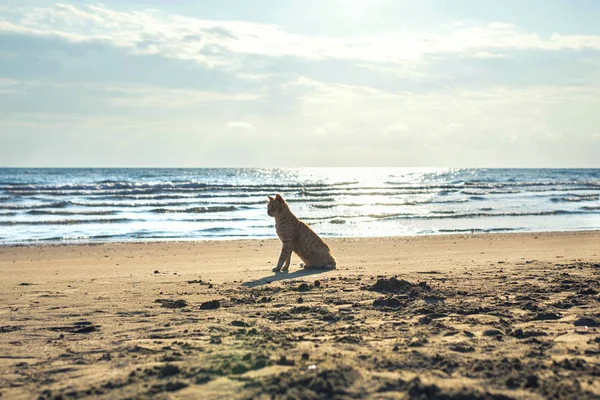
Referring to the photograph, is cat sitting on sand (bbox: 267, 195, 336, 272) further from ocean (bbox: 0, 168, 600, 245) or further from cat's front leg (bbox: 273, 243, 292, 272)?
ocean (bbox: 0, 168, 600, 245)

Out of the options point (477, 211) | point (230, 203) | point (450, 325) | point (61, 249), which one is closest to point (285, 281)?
point (450, 325)

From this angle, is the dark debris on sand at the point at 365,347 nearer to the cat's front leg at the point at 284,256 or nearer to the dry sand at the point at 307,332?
the dry sand at the point at 307,332

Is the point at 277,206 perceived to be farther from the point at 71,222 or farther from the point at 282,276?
the point at 71,222

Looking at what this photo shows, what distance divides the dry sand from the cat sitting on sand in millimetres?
333

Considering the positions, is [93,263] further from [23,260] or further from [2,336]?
[2,336]

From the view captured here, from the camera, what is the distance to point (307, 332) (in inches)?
185

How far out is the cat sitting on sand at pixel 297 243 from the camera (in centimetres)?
960

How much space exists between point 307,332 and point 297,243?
5148 mm

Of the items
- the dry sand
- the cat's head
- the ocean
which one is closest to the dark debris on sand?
the dry sand

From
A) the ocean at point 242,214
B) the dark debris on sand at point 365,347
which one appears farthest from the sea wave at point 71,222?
the dark debris on sand at point 365,347

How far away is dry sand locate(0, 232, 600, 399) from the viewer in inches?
135

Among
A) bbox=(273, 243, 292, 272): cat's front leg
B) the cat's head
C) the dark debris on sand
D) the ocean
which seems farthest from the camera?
the ocean

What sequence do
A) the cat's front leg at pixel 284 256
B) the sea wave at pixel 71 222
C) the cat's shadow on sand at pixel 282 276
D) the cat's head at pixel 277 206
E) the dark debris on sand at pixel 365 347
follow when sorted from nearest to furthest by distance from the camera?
the dark debris on sand at pixel 365 347
the cat's shadow on sand at pixel 282 276
the cat's front leg at pixel 284 256
the cat's head at pixel 277 206
the sea wave at pixel 71 222

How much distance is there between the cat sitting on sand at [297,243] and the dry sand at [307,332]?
333 millimetres
